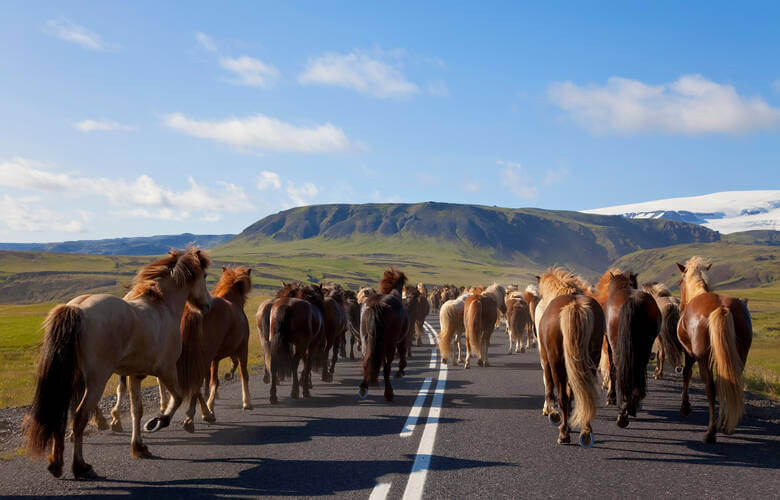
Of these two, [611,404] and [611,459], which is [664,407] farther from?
[611,459]

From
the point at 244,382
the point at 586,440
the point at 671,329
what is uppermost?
the point at 671,329

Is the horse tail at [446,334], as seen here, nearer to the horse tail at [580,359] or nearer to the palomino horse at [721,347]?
the palomino horse at [721,347]

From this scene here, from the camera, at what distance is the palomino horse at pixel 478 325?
16.3 meters

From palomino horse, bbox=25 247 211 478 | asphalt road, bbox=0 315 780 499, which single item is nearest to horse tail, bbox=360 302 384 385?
asphalt road, bbox=0 315 780 499

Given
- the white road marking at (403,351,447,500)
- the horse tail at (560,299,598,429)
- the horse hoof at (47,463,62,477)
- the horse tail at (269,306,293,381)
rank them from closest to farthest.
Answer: the white road marking at (403,351,447,500) < the horse hoof at (47,463,62,477) < the horse tail at (560,299,598,429) < the horse tail at (269,306,293,381)

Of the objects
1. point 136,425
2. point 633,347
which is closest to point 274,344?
point 136,425

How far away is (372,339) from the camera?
11.1 meters

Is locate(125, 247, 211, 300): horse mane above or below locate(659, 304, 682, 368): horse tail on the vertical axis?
above

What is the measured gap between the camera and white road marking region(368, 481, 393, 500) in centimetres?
533

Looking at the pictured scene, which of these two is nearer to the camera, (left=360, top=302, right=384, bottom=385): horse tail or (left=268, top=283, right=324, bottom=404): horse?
(left=360, top=302, right=384, bottom=385): horse tail

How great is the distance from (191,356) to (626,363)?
6419 millimetres

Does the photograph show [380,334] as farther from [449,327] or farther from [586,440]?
[449,327]

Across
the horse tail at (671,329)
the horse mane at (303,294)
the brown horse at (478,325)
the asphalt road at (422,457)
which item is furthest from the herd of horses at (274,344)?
the brown horse at (478,325)

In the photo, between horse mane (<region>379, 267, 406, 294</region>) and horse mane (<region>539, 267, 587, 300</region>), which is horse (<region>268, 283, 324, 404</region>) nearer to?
horse mane (<region>379, 267, 406, 294</region>)
